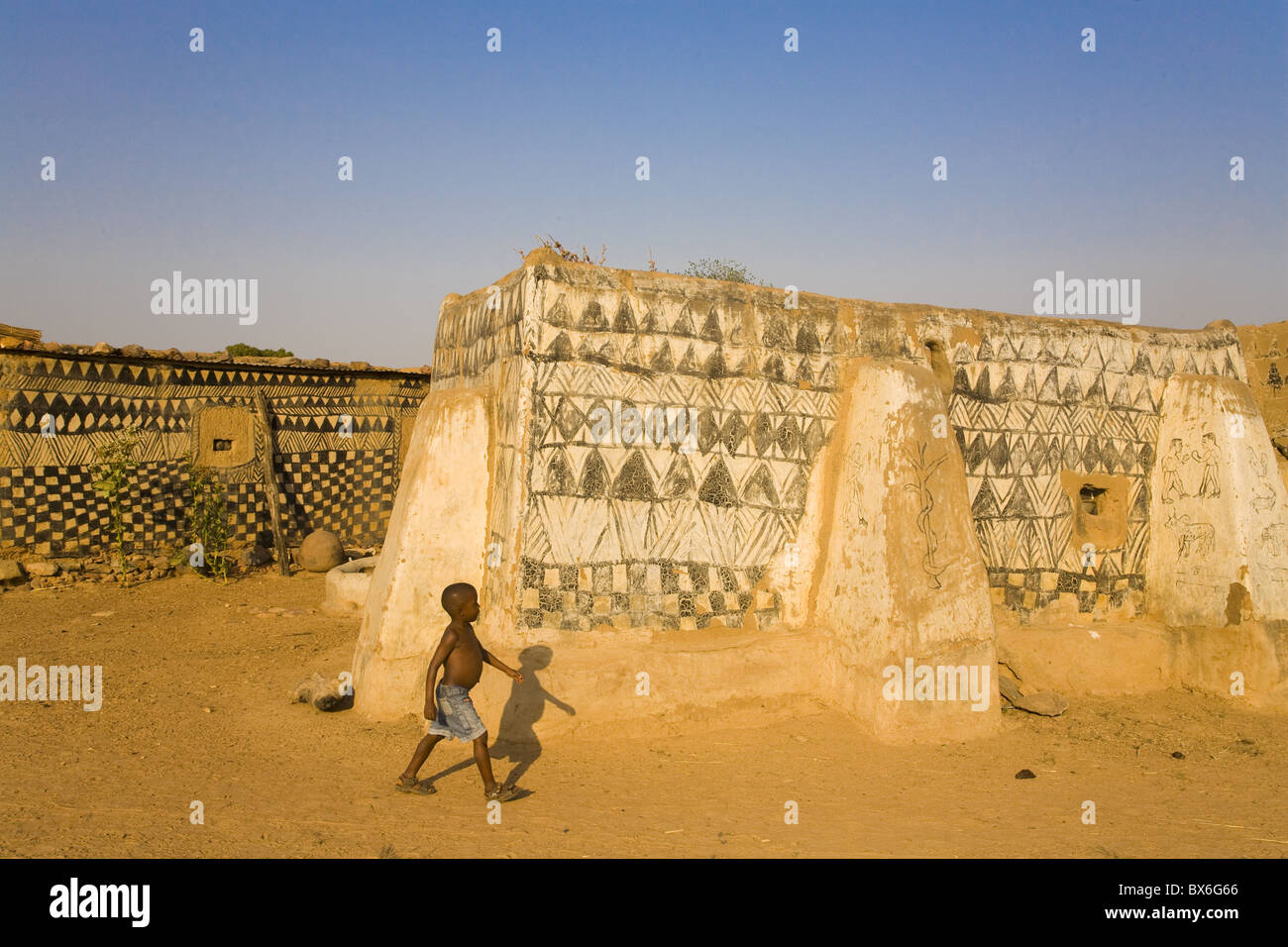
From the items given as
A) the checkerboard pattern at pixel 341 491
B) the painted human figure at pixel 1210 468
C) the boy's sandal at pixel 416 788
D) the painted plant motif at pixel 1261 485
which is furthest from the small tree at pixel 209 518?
the painted plant motif at pixel 1261 485

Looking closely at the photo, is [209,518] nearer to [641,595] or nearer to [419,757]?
[641,595]

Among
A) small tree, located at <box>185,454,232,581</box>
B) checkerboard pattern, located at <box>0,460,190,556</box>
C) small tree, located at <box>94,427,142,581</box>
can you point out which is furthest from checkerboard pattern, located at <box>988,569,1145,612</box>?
checkerboard pattern, located at <box>0,460,190,556</box>

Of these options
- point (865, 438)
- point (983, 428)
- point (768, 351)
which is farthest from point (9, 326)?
point (983, 428)

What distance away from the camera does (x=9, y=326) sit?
34.3 ft

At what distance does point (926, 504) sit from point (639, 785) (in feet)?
8.67

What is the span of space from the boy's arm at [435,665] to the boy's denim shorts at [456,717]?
2.5 inches

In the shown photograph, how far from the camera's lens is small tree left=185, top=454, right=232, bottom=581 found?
38.3ft

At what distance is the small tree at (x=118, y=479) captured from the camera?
11000mm

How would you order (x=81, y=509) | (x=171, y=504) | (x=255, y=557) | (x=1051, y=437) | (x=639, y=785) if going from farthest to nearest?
(x=255, y=557) → (x=171, y=504) → (x=81, y=509) → (x=1051, y=437) → (x=639, y=785)

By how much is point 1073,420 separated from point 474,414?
15.7ft

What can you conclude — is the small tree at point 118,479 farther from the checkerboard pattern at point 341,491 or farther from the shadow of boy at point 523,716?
the shadow of boy at point 523,716

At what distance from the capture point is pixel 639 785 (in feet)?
16.8

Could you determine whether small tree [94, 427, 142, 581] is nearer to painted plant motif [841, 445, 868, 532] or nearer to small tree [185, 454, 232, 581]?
small tree [185, 454, 232, 581]

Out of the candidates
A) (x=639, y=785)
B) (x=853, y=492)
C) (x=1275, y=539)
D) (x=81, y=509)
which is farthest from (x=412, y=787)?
(x=81, y=509)
